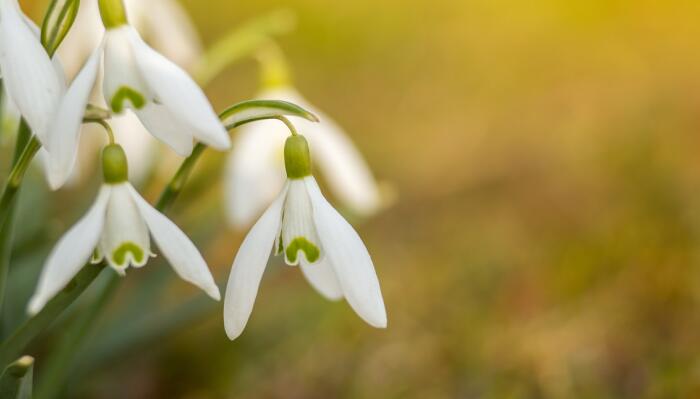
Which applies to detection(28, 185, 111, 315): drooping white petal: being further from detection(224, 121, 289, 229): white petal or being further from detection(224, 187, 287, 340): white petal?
detection(224, 121, 289, 229): white petal

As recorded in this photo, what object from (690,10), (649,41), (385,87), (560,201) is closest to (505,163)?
(560,201)

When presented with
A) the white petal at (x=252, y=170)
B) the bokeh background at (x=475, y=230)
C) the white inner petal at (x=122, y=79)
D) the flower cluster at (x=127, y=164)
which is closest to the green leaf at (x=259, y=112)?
the flower cluster at (x=127, y=164)

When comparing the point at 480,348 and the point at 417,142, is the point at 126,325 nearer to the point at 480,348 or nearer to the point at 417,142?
the point at 480,348

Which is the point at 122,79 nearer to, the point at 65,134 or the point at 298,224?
the point at 65,134

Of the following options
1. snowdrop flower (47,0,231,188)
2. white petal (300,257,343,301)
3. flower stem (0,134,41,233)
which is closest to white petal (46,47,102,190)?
snowdrop flower (47,0,231,188)

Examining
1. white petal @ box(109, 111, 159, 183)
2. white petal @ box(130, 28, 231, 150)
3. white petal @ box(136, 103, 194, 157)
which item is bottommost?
white petal @ box(109, 111, 159, 183)

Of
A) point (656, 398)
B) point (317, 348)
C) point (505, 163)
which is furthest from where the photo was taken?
point (505, 163)

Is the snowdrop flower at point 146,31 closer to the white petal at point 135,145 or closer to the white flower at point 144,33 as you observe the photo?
the white flower at point 144,33
